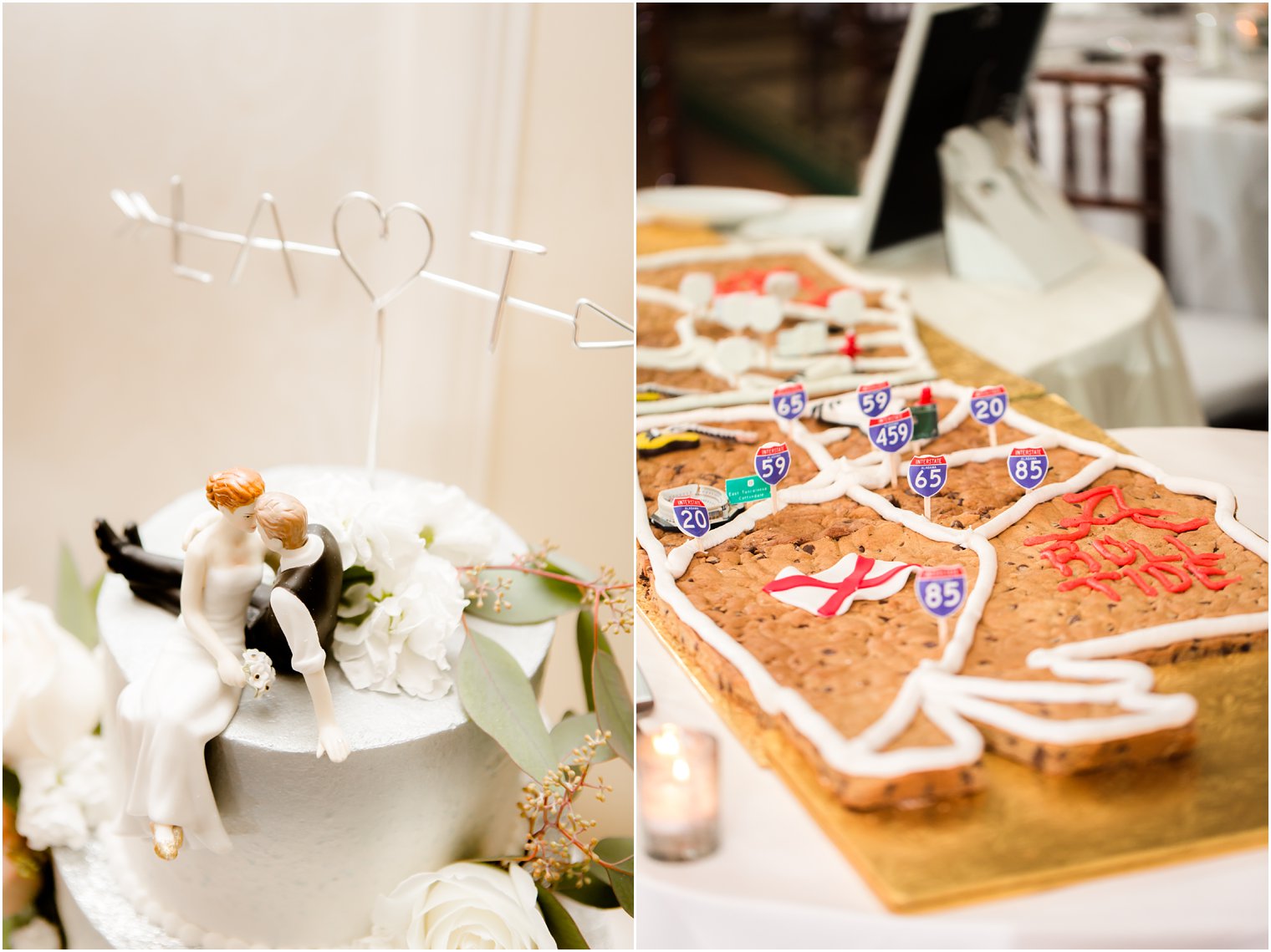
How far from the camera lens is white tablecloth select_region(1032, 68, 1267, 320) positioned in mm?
2307

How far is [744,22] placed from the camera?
5367 mm

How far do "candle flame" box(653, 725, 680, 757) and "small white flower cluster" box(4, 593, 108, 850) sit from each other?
0.69 metres

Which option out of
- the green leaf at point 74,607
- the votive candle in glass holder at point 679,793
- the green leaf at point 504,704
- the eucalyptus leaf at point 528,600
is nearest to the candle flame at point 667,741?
the votive candle in glass holder at point 679,793

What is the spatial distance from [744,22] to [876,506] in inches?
193

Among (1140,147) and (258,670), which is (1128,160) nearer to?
(1140,147)

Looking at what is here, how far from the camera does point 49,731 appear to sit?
1170 millimetres

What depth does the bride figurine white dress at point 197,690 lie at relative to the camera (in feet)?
2.81

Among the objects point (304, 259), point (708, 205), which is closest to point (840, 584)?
point (304, 259)

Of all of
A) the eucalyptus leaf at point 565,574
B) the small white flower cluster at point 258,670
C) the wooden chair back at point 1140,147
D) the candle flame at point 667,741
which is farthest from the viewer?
the wooden chair back at point 1140,147

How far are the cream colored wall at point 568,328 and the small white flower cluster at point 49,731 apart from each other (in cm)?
68

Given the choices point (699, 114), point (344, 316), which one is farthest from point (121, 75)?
point (699, 114)

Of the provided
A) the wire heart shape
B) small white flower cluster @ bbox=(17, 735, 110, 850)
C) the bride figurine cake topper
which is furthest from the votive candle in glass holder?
small white flower cluster @ bbox=(17, 735, 110, 850)

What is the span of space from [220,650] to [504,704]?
0.78ft

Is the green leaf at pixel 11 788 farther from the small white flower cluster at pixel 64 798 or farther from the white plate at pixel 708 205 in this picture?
the white plate at pixel 708 205
